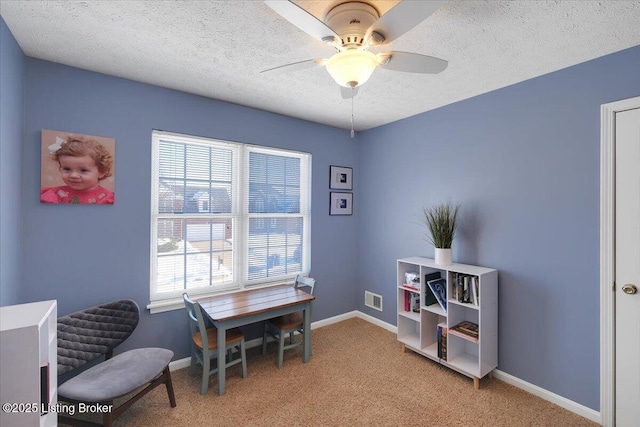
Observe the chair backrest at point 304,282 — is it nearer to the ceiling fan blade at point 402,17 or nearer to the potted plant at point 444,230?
the potted plant at point 444,230

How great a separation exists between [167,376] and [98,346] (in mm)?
567

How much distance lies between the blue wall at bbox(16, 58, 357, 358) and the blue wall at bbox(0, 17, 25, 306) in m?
0.09

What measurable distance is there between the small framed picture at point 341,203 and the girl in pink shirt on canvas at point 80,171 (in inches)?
94.0

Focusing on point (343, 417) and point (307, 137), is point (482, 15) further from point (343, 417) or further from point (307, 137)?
point (343, 417)

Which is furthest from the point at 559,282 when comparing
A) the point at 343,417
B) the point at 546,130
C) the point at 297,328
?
the point at 297,328

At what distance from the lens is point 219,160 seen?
2984mm

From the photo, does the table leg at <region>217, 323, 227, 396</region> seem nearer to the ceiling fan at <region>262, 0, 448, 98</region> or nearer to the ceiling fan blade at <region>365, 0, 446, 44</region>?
the ceiling fan at <region>262, 0, 448, 98</region>

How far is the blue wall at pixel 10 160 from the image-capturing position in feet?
5.55

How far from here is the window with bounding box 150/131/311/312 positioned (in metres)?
2.69

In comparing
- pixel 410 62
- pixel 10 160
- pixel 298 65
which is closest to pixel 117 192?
pixel 10 160

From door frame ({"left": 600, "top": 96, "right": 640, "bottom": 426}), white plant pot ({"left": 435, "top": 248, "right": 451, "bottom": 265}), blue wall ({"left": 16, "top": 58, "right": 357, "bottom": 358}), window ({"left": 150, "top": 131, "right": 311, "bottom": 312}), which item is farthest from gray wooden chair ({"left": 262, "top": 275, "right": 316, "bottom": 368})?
door frame ({"left": 600, "top": 96, "right": 640, "bottom": 426})

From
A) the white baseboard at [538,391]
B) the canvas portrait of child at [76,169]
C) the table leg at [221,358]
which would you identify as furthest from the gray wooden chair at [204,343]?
the canvas portrait of child at [76,169]

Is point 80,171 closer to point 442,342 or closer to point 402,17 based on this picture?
point 402,17

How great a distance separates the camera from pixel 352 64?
4.57ft
